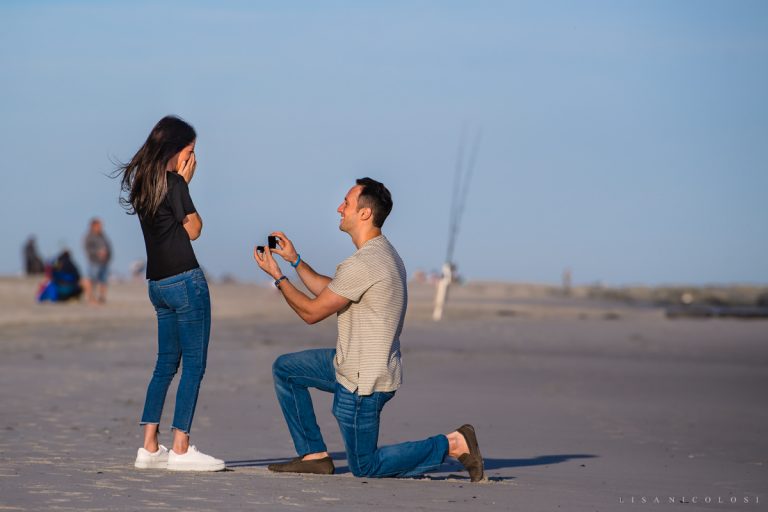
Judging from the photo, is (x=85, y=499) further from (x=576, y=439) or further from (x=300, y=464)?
(x=576, y=439)

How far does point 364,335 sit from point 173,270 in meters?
0.98

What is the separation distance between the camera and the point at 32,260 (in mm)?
36625

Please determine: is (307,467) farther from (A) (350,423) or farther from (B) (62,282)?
(B) (62,282)

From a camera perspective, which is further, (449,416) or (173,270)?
(449,416)

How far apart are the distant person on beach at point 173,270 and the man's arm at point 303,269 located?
1.31ft

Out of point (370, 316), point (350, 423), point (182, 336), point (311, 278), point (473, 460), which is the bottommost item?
point (473, 460)

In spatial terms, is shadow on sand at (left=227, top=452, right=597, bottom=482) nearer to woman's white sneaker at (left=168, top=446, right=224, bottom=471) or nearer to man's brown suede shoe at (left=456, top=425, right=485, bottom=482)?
man's brown suede shoe at (left=456, top=425, right=485, bottom=482)

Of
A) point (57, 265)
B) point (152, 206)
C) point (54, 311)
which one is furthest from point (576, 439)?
point (57, 265)

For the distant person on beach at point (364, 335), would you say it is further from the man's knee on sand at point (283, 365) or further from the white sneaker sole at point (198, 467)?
the white sneaker sole at point (198, 467)

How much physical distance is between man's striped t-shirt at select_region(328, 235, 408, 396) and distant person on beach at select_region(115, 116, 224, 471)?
2.31ft

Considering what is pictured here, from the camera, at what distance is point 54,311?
2319cm

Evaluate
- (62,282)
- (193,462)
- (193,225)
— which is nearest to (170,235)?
(193,225)

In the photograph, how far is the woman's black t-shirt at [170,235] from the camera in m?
6.13

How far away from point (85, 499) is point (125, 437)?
2865 mm
